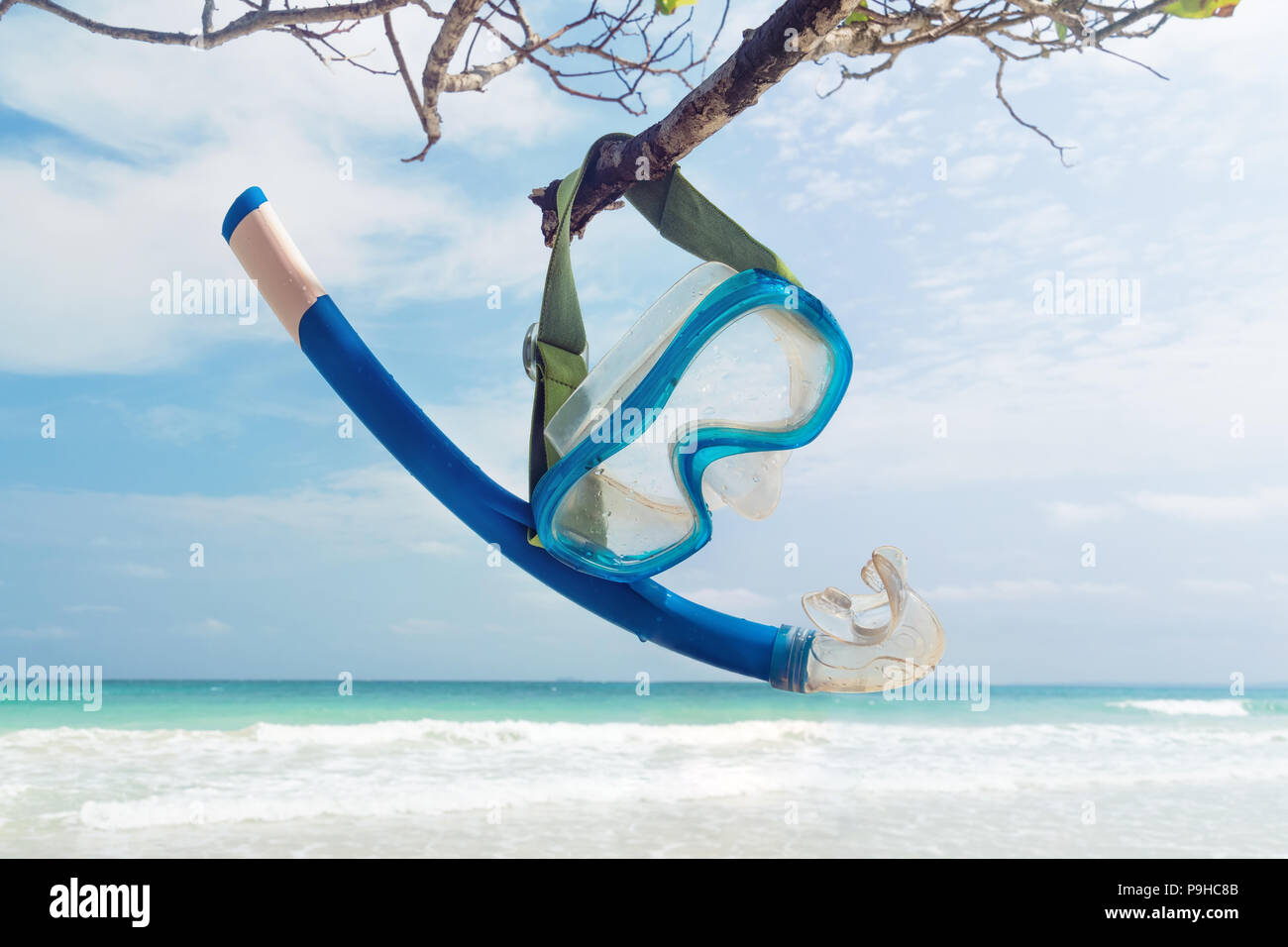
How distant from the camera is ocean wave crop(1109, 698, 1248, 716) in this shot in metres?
20.8

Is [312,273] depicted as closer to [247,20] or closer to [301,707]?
[247,20]

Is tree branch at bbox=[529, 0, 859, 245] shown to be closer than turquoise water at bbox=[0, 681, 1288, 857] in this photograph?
Yes

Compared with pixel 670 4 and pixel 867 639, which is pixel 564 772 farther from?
pixel 867 639

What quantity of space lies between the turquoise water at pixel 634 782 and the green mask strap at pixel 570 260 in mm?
6456

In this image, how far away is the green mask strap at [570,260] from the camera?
114 centimetres

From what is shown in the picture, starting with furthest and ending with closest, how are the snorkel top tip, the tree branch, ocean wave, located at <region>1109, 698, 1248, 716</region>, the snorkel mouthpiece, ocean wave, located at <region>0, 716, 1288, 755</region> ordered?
1. ocean wave, located at <region>1109, 698, 1248, 716</region>
2. ocean wave, located at <region>0, 716, 1288, 755</region>
3. the snorkel top tip
4. the snorkel mouthpiece
5. the tree branch

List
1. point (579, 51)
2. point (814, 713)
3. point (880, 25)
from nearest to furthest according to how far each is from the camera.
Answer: point (880, 25) < point (579, 51) < point (814, 713)

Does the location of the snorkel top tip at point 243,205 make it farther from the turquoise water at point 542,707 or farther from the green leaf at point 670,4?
the turquoise water at point 542,707

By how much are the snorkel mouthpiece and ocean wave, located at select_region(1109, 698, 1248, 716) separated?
2299 cm

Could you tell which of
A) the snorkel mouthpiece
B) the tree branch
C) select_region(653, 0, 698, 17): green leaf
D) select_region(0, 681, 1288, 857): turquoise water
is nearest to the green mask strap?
the tree branch

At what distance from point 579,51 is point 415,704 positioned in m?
18.4

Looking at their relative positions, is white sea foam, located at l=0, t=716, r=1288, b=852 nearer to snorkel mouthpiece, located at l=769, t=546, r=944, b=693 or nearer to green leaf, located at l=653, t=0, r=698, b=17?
green leaf, located at l=653, t=0, r=698, b=17

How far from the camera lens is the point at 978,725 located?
642 inches
